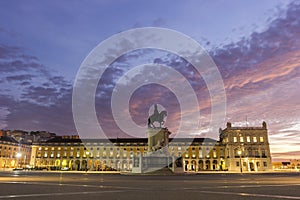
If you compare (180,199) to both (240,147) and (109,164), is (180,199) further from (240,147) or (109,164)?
(109,164)

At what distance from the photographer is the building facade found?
9944 cm

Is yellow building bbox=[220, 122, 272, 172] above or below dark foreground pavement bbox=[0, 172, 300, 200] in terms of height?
above

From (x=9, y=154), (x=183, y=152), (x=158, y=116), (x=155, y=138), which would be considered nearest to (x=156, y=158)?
(x=155, y=138)

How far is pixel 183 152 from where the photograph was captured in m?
114

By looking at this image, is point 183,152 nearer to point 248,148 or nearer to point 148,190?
point 248,148

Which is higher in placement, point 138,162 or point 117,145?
point 117,145

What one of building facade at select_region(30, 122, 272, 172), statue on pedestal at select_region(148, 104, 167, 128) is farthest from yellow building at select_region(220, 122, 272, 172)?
statue on pedestal at select_region(148, 104, 167, 128)

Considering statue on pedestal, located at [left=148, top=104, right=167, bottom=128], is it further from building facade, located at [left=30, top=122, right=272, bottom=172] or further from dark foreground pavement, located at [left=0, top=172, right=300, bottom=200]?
building facade, located at [left=30, top=122, right=272, bottom=172]

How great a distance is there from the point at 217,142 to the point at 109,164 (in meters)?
47.1

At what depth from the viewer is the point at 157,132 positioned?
47.1 m

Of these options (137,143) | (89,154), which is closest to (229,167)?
(137,143)

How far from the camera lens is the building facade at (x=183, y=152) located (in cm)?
9944

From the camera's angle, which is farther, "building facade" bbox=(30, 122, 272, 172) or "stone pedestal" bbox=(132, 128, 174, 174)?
"building facade" bbox=(30, 122, 272, 172)

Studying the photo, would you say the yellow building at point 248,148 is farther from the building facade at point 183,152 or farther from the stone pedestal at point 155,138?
the stone pedestal at point 155,138
